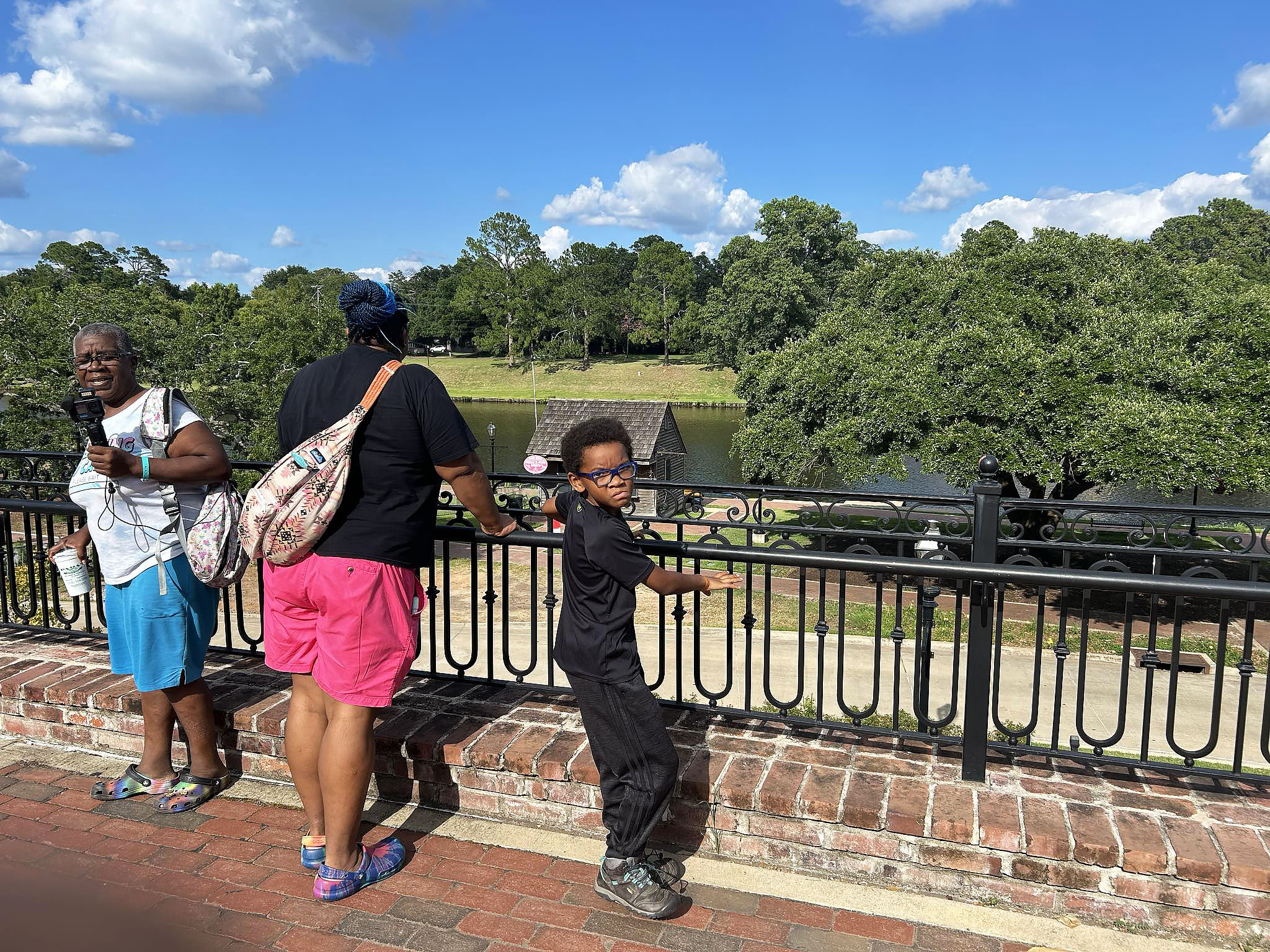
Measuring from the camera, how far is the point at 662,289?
80688 millimetres

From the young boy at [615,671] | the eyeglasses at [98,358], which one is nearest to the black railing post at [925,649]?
the young boy at [615,671]

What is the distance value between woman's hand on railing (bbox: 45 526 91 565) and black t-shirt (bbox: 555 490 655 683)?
2.18 metres

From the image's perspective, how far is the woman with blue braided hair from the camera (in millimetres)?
2438

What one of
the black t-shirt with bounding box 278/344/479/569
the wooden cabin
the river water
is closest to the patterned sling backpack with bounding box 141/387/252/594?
the black t-shirt with bounding box 278/344/479/569

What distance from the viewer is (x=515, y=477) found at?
3945 millimetres

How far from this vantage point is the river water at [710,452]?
2653cm

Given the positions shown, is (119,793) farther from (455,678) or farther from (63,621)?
(63,621)

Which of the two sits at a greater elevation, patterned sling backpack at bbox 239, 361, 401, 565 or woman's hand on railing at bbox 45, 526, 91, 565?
patterned sling backpack at bbox 239, 361, 401, 565

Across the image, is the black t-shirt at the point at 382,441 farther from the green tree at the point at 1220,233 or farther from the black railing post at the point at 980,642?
the green tree at the point at 1220,233

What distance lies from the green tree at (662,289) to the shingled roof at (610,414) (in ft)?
135

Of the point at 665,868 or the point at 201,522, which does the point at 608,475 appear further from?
the point at 201,522

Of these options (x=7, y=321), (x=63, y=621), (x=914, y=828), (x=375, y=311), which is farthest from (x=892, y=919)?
(x=7, y=321)

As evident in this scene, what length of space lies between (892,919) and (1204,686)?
10.2m

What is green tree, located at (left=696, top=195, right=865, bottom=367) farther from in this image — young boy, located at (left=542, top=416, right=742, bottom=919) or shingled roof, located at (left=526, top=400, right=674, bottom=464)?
young boy, located at (left=542, top=416, right=742, bottom=919)
